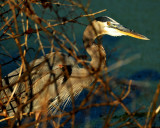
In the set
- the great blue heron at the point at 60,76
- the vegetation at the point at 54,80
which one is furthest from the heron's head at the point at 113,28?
the vegetation at the point at 54,80

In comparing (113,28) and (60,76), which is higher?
(113,28)

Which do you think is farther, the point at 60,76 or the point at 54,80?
the point at 60,76

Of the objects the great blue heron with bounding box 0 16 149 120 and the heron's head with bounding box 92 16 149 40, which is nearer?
the great blue heron with bounding box 0 16 149 120

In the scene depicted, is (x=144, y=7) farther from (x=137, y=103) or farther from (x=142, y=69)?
(x=137, y=103)

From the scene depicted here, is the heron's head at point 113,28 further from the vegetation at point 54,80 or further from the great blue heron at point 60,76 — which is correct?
the vegetation at point 54,80

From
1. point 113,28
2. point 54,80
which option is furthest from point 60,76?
point 54,80

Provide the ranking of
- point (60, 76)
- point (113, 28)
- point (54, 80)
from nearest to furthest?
1. point (54, 80)
2. point (60, 76)
3. point (113, 28)

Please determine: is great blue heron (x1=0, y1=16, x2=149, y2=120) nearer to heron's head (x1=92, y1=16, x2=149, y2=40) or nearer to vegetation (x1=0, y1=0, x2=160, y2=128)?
heron's head (x1=92, y1=16, x2=149, y2=40)

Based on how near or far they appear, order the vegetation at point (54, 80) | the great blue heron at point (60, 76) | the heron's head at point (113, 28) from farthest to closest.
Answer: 1. the heron's head at point (113, 28)
2. the great blue heron at point (60, 76)
3. the vegetation at point (54, 80)

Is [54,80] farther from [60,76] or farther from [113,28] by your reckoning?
[113,28]

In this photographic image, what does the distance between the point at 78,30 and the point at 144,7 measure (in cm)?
153

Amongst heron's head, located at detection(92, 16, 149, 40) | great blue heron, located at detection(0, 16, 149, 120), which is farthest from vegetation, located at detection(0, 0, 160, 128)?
heron's head, located at detection(92, 16, 149, 40)

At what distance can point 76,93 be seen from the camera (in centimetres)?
299

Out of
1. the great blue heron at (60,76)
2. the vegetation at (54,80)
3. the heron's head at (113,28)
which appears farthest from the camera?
the heron's head at (113,28)
